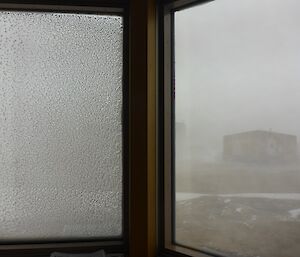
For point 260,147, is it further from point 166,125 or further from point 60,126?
point 60,126

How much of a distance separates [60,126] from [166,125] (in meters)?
0.56

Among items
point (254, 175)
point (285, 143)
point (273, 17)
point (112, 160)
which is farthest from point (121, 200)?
point (273, 17)

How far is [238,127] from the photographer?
1645 millimetres

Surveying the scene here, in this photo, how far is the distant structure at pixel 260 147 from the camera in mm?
Result: 1443

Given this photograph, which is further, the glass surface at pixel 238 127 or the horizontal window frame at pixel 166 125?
the horizontal window frame at pixel 166 125

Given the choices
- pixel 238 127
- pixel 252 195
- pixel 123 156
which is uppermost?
pixel 238 127

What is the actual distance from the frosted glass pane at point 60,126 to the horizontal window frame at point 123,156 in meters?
0.03

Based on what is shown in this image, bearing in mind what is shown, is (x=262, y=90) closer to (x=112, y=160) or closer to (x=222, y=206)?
(x=222, y=206)

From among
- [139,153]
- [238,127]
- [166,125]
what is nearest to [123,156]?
[139,153]

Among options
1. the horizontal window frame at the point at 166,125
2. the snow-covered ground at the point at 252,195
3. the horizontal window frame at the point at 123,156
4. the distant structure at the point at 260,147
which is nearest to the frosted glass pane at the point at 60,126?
the horizontal window frame at the point at 123,156

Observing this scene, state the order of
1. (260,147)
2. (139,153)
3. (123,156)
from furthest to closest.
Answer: (123,156)
(139,153)
(260,147)

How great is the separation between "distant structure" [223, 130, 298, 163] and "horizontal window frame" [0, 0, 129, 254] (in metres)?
0.56

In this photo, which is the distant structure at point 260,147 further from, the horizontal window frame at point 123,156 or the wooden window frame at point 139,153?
the horizontal window frame at point 123,156

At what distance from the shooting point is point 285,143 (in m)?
1.45
